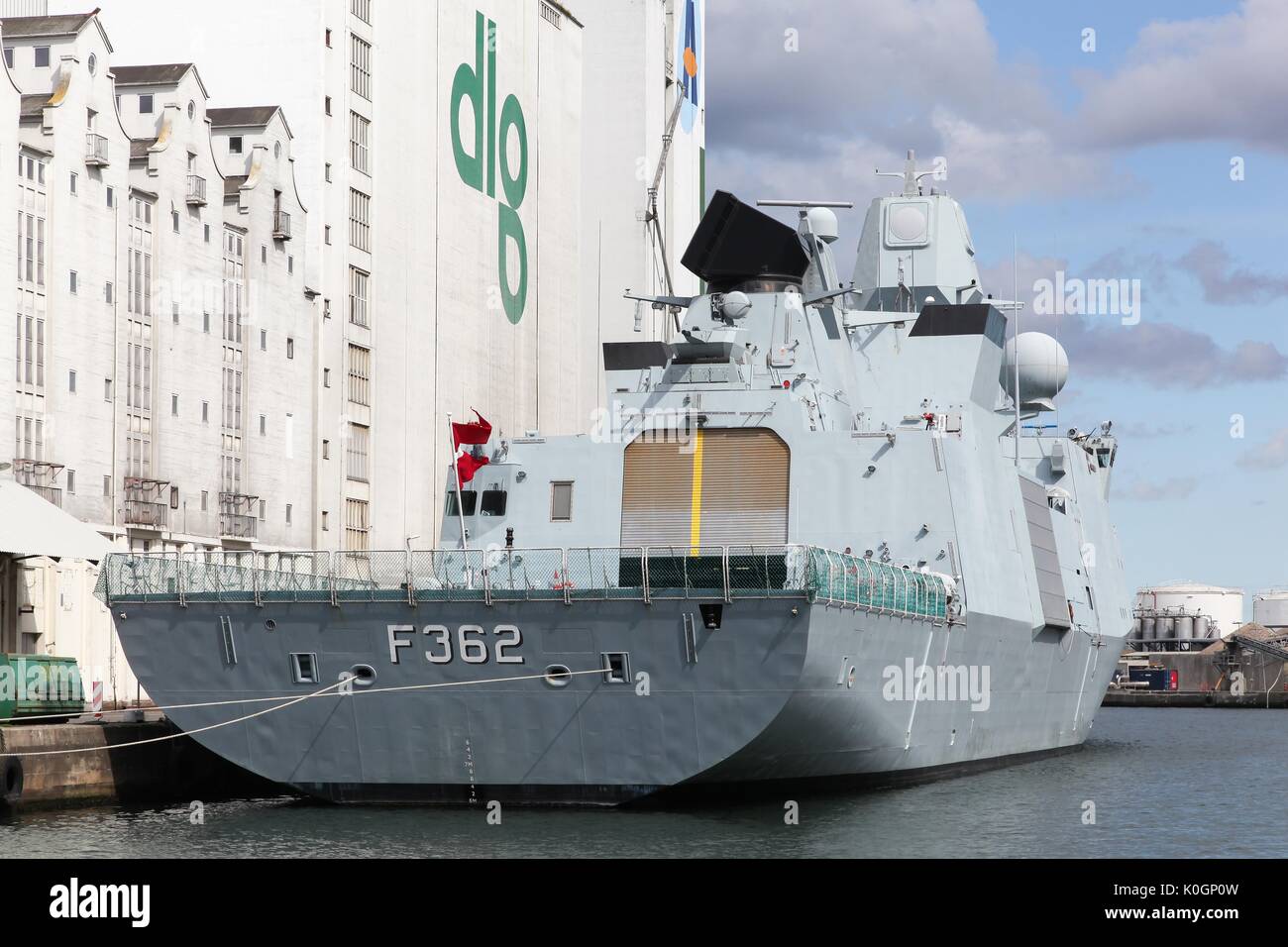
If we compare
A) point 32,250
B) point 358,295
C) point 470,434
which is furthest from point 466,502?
point 358,295

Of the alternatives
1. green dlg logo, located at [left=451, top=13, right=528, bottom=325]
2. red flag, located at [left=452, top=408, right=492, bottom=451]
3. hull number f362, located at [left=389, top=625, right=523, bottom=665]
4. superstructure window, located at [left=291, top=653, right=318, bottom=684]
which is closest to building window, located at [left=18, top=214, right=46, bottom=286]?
red flag, located at [left=452, top=408, right=492, bottom=451]

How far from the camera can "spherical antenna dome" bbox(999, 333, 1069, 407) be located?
43094 mm

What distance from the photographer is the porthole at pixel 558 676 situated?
24938 mm

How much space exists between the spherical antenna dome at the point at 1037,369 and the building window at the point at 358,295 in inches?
962

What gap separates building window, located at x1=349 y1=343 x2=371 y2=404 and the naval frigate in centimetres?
2448

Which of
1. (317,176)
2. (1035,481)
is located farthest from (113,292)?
(1035,481)

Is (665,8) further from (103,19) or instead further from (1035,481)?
(1035,481)

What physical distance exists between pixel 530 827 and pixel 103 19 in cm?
4063

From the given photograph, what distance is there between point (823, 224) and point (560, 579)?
47.6ft

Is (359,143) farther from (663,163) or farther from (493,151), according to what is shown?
(663,163)

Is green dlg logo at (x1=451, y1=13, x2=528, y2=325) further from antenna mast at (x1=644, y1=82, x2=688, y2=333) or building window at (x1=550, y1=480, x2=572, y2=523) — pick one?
building window at (x1=550, y1=480, x2=572, y2=523)

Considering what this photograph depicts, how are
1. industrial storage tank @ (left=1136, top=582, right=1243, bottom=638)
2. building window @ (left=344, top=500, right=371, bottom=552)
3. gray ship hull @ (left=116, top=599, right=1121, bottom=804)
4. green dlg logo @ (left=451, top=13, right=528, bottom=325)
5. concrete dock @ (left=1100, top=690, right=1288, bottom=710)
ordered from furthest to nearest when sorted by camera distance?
industrial storage tank @ (left=1136, top=582, right=1243, bottom=638) → concrete dock @ (left=1100, top=690, right=1288, bottom=710) → green dlg logo @ (left=451, top=13, right=528, bottom=325) → building window @ (left=344, top=500, right=371, bottom=552) → gray ship hull @ (left=116, top=599, right=1121, bottom=804)

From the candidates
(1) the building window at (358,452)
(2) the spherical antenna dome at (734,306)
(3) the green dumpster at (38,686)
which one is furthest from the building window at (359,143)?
(2) the spherical antenna dome at (734,306)

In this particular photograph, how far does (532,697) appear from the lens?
988 inches
